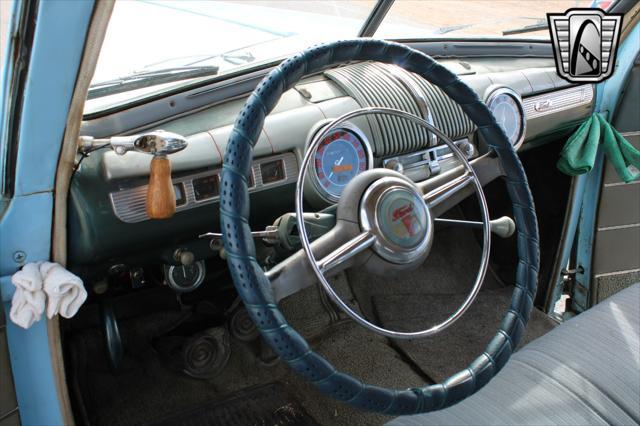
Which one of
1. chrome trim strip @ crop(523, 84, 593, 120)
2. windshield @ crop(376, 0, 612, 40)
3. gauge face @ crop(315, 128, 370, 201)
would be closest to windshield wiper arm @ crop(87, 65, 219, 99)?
gauge face @ crop(315, 128, 370, 201)

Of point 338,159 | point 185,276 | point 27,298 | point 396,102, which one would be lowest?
point 185,276

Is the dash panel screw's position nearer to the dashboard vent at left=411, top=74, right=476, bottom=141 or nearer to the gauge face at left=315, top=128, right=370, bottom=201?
the gauge face at left=315, top=128, right=370, bottom=201

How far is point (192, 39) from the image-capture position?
70.4 inches

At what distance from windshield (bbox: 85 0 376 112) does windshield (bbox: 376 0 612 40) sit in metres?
0.33

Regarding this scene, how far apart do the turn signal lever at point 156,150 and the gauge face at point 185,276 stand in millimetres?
551

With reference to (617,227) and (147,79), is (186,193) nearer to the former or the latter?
(147,79)

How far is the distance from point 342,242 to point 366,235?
0.05 m

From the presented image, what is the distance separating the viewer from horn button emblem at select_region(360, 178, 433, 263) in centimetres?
134

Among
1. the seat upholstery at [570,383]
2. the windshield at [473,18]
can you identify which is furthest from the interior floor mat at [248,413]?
the windshield at [473,18]

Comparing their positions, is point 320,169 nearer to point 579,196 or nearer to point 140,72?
point 140,72

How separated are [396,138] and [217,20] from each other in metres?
0.61

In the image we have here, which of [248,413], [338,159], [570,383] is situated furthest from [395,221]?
[248,413]

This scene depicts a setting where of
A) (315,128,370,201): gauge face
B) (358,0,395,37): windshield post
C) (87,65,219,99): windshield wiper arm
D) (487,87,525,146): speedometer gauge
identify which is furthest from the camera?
(487,87,525,146): speedometer gauge

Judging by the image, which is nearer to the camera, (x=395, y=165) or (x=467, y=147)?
(x=395, y=165)
